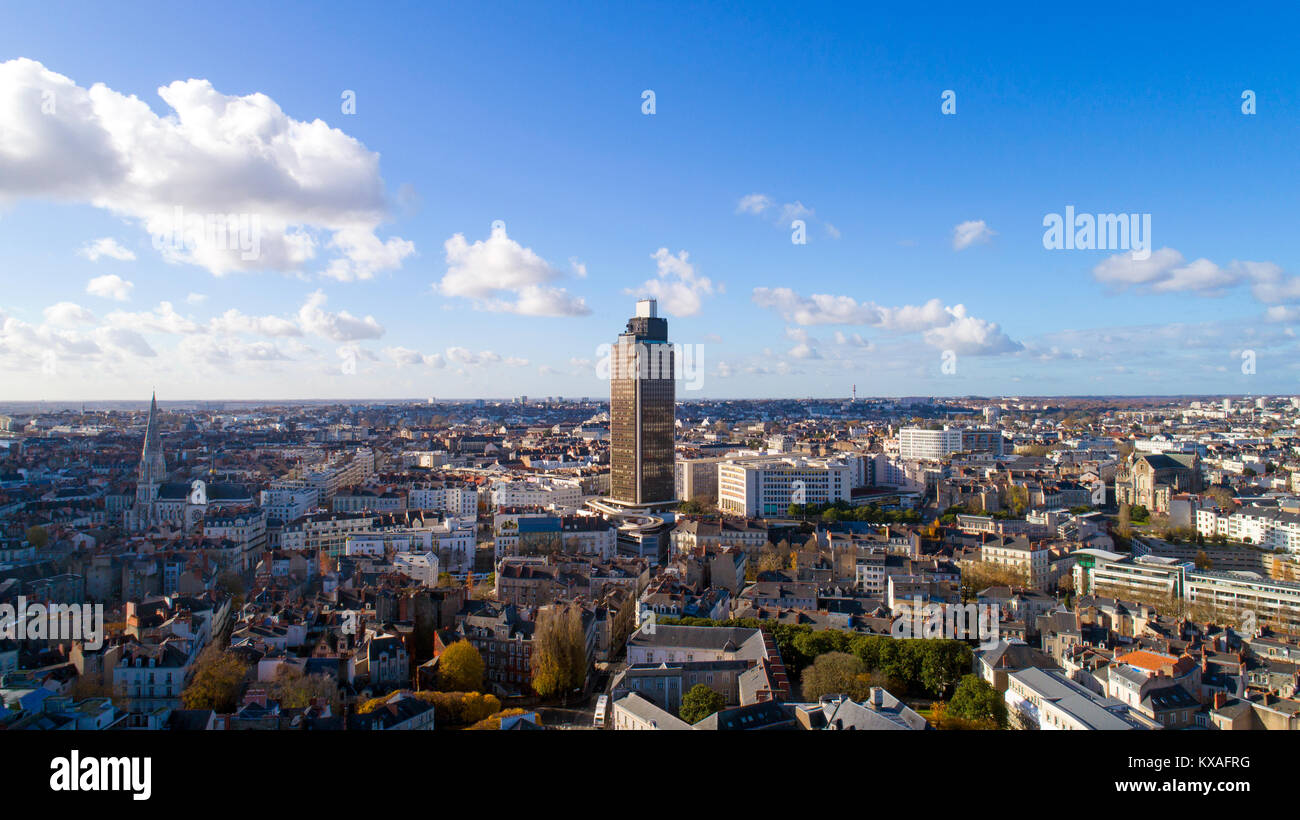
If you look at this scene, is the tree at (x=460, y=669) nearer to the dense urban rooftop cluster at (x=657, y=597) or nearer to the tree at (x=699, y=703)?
the dense urban rooftop cluster at (x=657, y=597)

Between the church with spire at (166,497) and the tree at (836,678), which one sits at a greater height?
the church with spire at (166,497)

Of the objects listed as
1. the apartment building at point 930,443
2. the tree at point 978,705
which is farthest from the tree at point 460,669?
the apartment building at point 930,443

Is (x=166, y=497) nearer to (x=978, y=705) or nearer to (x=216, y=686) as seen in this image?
(x=216, y=686)

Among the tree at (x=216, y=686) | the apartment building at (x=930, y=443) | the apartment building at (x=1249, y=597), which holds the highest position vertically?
the apartment building at (x=930, y=443)

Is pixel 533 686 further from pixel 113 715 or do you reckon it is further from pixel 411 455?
pixel 411 455

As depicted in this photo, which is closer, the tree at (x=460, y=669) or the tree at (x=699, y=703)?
the tree at (x=699, y=703)

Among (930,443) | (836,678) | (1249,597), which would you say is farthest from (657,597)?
(930,443)

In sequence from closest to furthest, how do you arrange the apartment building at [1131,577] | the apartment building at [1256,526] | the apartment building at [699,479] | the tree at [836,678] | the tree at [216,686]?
1. the tree at [216,686]
2. the tree at [836,678]
3. the apartment building at [1131,577]
4. the apartment building at [1256,526]
5. the apartment building at [699,479]
